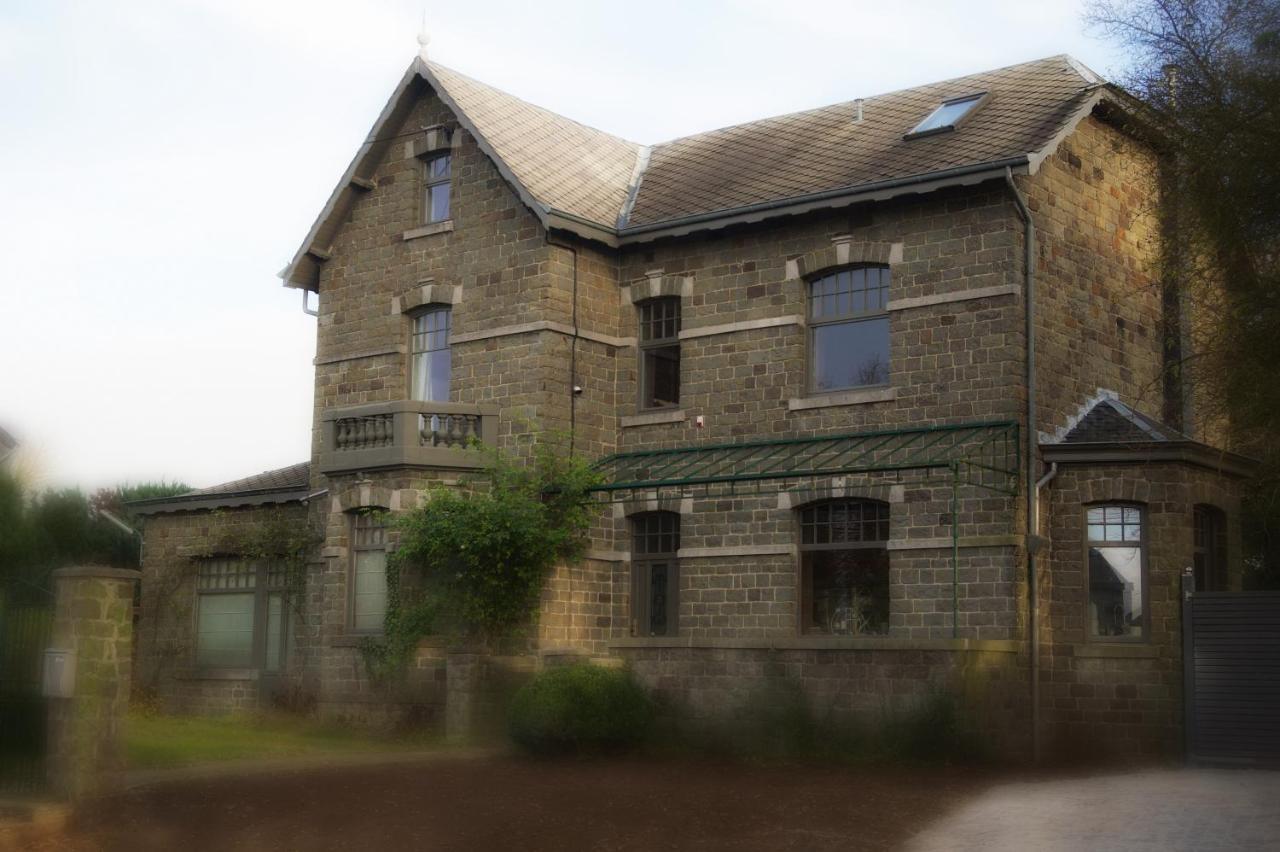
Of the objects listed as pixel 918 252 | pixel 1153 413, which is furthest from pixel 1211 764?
pixel 918 252

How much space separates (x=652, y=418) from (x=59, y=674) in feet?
33.5

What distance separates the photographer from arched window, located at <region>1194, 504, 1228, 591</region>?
21000 millimetres

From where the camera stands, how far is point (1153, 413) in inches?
900

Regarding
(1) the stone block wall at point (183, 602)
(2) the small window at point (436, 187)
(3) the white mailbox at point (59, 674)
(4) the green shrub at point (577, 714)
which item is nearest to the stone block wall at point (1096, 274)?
(4) the green shrub at point (577, 714)

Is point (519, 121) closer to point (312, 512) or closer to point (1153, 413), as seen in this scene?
point (312, 512)

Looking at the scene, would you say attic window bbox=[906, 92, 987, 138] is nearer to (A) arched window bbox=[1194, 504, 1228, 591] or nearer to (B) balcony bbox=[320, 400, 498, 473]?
(A) arched window bbox=[1194, 504, 1228, 591]

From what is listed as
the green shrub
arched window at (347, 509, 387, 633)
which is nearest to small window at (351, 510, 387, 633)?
arched window at (347, 509, 387, 633)

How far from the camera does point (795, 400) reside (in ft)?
71.6

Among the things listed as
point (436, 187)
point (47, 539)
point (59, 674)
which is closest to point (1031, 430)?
point (436, 187)

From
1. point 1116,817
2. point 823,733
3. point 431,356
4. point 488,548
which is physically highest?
point 431,356

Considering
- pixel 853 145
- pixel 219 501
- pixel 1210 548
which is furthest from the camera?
pixel 219 501

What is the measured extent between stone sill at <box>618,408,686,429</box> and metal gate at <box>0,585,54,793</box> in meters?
9.88

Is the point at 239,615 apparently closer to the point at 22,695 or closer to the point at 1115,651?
the point at 22,695

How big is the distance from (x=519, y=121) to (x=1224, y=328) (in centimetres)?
1200
